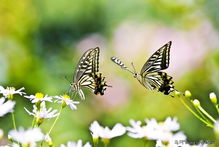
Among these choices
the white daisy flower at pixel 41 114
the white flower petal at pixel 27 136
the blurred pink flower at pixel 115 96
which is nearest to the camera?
the white flower petal at pixel 27 136

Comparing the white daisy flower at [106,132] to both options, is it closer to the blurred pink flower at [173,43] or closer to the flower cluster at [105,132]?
the flower cluster at [105,132]

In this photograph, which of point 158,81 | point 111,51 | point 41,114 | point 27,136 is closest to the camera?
point 27,136

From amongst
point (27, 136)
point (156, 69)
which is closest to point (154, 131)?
point (27, 136)

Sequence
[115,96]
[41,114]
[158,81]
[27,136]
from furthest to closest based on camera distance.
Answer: [115,96] → [158,81] → [41,114] → [27,136]

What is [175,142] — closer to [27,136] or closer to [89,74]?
[27,136]

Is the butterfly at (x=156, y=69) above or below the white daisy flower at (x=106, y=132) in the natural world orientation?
above

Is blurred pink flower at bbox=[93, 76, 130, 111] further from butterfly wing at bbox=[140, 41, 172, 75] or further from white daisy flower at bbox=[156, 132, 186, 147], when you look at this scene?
white daisy flower at bbox=[156, 132, 186, 147]

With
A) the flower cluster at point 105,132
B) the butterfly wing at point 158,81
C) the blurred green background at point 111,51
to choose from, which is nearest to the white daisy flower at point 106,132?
the flower cluster at point 105,132
